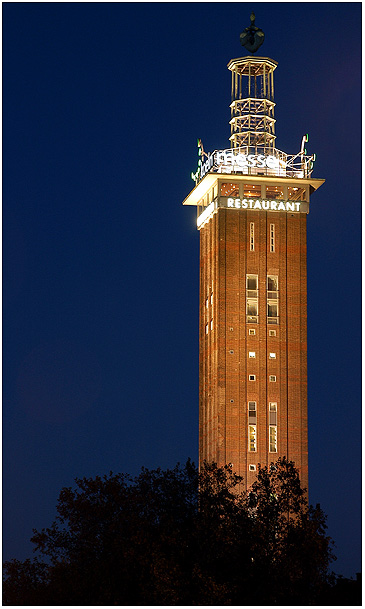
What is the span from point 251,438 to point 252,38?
121ft

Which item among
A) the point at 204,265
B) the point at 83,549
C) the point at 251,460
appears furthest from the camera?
the point at 204,265

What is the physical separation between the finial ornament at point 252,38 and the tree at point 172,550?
49.9 metres

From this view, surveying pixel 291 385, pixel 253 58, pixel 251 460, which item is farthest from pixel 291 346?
pixel 253 58

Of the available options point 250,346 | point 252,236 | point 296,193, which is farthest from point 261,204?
point 250,346

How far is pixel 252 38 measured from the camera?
396ft

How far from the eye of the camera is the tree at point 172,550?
238ft

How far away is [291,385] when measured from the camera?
364 ft

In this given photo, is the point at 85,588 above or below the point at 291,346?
below

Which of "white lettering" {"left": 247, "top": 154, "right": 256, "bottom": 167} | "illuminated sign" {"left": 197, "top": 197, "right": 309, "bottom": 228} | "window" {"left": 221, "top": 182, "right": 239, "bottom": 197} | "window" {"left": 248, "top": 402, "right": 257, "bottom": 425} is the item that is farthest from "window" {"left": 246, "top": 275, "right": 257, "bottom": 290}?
"white lettering" {"left": 247, "top": 154, "right": 256, "bottom": 167}

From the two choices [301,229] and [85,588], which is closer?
[85,588]

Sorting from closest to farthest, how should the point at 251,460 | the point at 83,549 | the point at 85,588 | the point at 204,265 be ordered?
the point at 85,588
the point at 83,549
the point at 251,460
the point at 204,265

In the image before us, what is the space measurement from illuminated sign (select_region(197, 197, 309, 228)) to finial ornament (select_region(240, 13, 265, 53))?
52.5 feet

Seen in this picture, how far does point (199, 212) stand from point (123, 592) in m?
52.5

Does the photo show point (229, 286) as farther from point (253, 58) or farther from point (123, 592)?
point (123, 592)
